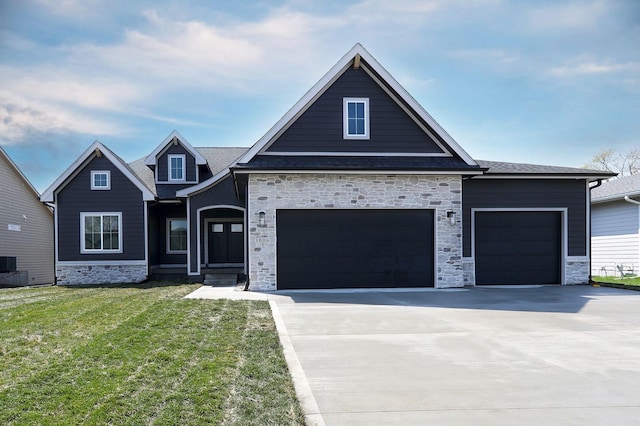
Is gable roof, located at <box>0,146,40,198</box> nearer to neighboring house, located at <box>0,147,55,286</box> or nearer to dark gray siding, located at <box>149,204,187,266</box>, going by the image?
neighboring house, located at <box>0,147,55,286</box>

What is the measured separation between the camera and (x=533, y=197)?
1567 centimetres

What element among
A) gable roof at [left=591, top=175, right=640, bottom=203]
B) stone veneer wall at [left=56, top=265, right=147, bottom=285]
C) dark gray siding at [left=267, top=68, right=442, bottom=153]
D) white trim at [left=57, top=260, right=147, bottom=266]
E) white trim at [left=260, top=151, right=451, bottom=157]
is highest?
dark gray siding at [left=267, top=68, right=442, bottom=153]

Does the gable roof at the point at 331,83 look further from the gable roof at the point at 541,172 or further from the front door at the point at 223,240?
the front door at the point at 223,240

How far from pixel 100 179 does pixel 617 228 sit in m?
21.6

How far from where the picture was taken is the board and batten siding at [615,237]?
1998cm

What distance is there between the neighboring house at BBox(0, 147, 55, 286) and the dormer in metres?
7.64

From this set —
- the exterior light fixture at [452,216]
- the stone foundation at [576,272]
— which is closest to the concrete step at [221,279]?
the exterior light fixture at [452,216]

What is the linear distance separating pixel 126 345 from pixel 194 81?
11.0 m

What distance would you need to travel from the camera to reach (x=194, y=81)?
16.0 m

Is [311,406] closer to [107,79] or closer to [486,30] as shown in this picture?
[486,30]

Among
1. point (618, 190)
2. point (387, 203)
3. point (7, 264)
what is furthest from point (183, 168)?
point (618, 190)

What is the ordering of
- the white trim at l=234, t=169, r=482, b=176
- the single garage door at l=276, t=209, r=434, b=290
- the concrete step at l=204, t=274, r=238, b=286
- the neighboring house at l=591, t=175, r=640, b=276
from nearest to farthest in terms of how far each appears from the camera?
the white trim at l=234, t=169, r=482, b=176
the single garage door at l=276, t=209, r=434, b=290
the concrete step at l=204, t=274, r=238, b=286
the neighboring house at l=591, t=175, r=640, b=276

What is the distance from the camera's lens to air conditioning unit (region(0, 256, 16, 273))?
69.7ft

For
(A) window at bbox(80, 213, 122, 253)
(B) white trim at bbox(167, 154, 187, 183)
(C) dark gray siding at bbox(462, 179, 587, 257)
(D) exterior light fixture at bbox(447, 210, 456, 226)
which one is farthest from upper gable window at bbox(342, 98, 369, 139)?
(A) window at bbox(80, 213, 122, 253)
